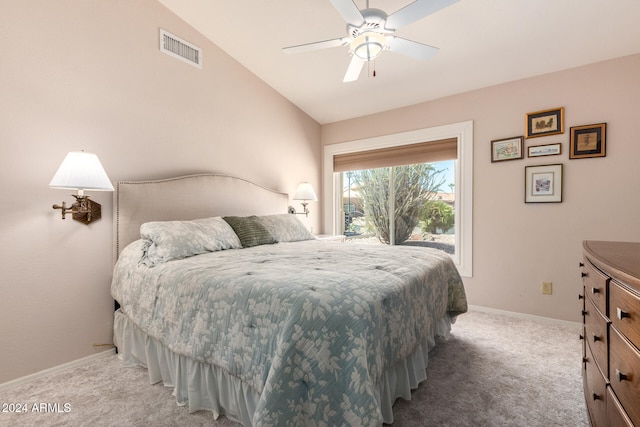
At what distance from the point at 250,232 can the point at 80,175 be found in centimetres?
126

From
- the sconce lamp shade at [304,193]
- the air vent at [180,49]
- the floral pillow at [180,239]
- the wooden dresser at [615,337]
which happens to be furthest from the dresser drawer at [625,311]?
the air vent at [180,49]

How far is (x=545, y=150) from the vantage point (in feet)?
9.46

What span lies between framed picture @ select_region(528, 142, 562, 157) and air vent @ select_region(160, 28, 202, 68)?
11.1ft

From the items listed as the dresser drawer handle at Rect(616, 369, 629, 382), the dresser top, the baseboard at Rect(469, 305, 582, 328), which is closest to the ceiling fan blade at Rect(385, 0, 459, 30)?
the dresser top

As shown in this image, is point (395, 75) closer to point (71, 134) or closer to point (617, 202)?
point (617, 202)

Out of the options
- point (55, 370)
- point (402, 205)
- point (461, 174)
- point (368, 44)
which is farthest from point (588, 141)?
point (55, 370)

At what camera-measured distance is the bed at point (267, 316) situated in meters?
1.09

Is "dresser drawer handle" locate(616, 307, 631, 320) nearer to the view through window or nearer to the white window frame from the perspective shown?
the white window frame

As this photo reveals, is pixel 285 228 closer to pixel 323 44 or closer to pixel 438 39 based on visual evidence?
pixel 323 44

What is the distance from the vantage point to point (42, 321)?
2002 millimetres

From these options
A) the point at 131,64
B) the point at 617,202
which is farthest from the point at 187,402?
the point at 617,202

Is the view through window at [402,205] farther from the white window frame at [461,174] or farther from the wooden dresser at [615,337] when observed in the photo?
the wooden dresser at [615,337]

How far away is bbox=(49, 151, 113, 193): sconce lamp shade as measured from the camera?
1833mm

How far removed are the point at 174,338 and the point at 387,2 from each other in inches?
106
